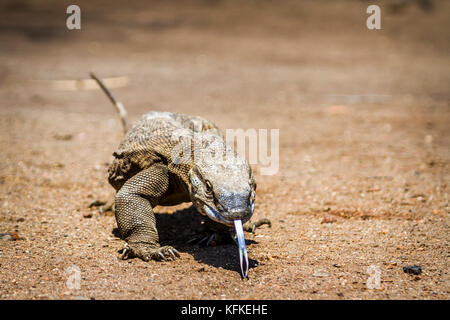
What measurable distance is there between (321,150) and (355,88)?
659 cm

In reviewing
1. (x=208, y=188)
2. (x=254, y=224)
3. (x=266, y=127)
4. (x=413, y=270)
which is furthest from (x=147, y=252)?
(x=266, y=127)

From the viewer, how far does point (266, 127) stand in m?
9.98

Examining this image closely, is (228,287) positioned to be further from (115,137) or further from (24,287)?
(115,137)

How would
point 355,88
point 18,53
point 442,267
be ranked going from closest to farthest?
point 442,267 → point 355,88 → point 18,53

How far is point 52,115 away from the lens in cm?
1066

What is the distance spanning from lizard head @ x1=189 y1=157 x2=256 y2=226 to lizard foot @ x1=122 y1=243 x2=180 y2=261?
627mm

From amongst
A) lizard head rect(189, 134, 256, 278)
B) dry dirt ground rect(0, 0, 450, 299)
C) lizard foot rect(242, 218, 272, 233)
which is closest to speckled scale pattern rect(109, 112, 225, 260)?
dry dirt ground rect(0, 0, 450, 299)

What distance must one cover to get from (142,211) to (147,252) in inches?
14.8

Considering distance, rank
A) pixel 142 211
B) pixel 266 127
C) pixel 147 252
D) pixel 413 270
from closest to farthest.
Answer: pixel 413 270
pixel 147 252
pixel 142 211
pixel 266 127

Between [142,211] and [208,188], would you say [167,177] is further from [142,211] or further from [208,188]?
[208,188]

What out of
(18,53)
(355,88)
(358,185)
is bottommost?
(358,185)

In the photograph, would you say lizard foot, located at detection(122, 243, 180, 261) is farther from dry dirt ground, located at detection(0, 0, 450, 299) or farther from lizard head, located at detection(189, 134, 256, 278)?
lizard head, located at detection(189, 134, 256, 278)

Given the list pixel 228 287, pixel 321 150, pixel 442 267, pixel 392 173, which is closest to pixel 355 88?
pixel 321 150

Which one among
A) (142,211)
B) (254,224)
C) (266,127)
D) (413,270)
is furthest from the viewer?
(266,127)
